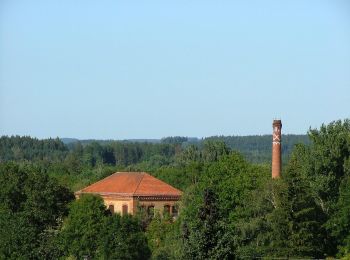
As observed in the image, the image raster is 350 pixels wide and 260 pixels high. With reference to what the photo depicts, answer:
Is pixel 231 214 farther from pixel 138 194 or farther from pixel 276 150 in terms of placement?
pixel 138 194

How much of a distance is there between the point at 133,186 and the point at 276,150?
58.4 feet

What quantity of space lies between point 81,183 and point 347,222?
50.4 metres

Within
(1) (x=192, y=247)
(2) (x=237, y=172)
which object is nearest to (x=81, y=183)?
(2) (x=237, y=172)

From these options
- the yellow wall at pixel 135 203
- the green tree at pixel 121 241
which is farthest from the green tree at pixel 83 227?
the yellow wall at pixel 135 203

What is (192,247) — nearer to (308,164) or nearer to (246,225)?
(246,225)

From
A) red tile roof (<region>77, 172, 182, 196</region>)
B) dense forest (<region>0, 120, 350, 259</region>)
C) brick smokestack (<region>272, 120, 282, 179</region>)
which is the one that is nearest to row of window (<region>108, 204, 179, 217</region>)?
red tile roof (<region>77, 172, 182, 196</region>)

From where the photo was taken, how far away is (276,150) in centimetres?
8344

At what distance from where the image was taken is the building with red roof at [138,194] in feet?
310

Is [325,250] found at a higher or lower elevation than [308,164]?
lower

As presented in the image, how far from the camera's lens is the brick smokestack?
80625 millimetres

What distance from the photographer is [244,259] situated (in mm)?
57750

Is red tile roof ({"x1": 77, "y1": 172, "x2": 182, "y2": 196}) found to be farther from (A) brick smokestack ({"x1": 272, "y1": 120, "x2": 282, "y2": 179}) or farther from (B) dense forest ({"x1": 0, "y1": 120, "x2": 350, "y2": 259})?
(B) dense forest ({"x1": 0, "y1": 120, "x2": 350, "y2": 259})

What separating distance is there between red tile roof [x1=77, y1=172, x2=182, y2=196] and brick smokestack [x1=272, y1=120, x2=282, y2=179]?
42.3 ft

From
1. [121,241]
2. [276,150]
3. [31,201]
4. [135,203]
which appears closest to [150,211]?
[135,203]
